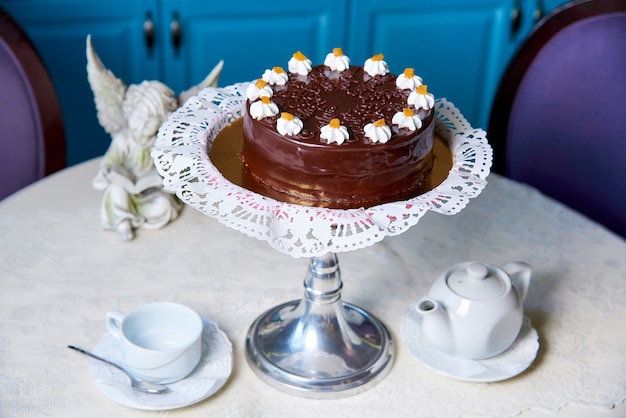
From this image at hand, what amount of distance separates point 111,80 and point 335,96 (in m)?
0.50

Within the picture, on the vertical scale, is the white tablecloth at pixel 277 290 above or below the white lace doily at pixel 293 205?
below

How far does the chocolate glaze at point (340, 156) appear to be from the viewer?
1.05 metres

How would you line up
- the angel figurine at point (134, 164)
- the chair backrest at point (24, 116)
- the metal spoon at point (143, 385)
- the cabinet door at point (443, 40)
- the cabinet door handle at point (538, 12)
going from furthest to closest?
the cabinet door handle at point (538, 12)
the cabinet door at point (443, 40)
the chair backrest at point (24, 116)
the angel figurine at point (134, 164)
the metal spoon at point (143, 385)

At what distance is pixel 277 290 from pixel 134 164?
36 cm

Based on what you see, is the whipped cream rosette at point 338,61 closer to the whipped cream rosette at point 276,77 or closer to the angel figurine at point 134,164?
the whipped cream rosette at point 276,77

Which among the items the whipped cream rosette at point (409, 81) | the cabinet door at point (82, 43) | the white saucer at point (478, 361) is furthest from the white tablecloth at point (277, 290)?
the cabinet door at point (82, 43)

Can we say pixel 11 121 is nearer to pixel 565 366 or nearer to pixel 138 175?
pixel 138 175

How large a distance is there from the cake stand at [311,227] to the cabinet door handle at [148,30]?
121 cm

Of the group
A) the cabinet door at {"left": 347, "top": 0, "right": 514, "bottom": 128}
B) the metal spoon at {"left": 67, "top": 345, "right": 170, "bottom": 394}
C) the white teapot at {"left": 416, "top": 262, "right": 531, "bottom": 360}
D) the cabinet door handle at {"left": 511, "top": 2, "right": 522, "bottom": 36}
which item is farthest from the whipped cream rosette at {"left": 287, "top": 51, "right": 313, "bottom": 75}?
the cabinet door handle at {"left": 511, "top": 2, "right": 522, "bottom": 36}

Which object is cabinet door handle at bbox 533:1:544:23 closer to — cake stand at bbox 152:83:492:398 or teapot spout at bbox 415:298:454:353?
cake stand at bbox 152:83:492:398

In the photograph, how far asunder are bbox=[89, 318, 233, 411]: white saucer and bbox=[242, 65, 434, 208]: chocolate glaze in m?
0.26

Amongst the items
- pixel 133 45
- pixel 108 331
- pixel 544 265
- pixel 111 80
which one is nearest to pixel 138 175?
pixel 111 80

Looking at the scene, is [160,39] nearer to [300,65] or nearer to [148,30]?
[148,30]

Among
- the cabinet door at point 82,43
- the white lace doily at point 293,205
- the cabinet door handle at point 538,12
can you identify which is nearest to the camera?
the white lace doily at point 293,205
